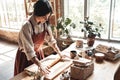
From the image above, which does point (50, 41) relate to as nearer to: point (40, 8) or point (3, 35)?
point (40, 8)

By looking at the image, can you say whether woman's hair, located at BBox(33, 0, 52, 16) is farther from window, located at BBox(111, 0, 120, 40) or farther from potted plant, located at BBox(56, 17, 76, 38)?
window, located at BBox(111, 0, 120, 40)

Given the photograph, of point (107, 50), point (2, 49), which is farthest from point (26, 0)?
point (107, 50)

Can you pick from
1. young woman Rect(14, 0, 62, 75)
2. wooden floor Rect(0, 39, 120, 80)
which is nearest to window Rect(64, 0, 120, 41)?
wooden floor Rect(0, 39, 120, 80)

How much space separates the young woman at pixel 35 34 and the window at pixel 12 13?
2664 mm

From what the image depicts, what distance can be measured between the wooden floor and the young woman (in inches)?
53.7

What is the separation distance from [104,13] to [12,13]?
2.71 meters

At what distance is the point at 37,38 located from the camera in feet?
5.95

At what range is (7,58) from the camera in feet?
12.7

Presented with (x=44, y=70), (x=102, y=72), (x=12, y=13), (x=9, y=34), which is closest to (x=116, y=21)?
(x=102, y=72)

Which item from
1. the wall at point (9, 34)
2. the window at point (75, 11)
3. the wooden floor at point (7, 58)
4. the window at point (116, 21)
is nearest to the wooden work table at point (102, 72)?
the wooden floor at point (7, 58)

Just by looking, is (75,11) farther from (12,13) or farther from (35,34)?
(12,13)

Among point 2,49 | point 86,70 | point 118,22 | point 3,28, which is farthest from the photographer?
point 3,28

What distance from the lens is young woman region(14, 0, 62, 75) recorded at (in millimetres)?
1554

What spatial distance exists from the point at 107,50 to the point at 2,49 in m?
3.16
